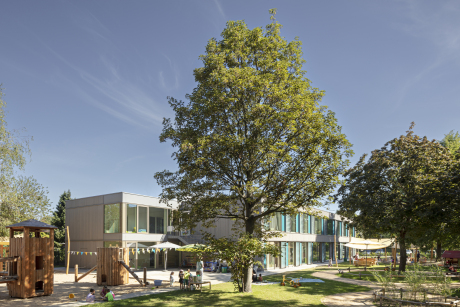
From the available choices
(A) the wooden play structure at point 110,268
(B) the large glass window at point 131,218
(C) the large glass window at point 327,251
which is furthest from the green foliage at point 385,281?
(C) the large glass window at point 327,251

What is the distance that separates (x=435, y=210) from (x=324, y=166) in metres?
6.50

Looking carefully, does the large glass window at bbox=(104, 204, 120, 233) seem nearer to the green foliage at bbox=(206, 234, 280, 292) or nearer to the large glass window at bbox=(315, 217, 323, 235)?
the green foliage at bbox=(206, 234, 280, 292)

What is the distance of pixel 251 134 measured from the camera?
18.6 meters

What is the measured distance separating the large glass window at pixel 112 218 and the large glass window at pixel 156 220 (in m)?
3.46

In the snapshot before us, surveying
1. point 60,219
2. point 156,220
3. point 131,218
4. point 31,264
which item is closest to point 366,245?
point 156,220

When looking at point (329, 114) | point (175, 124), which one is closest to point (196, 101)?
point (175, 124)

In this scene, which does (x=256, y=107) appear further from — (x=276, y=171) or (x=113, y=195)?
(x=113, y=195)

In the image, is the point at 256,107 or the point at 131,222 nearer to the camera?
the point at 256,107

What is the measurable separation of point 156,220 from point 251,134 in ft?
68.2

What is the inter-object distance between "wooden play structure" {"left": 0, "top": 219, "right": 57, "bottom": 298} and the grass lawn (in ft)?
16.7

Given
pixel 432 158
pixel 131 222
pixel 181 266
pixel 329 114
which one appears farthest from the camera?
pixel 181 266

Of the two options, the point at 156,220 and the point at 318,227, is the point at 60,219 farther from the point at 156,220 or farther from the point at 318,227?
the point at 318,227

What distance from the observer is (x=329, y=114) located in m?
18.3

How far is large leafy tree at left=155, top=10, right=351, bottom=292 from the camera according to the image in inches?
678
